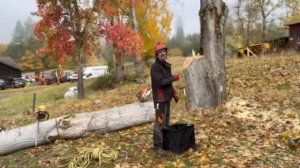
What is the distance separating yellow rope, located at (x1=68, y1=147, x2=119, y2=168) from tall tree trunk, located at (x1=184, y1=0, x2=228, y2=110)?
12.8 ft

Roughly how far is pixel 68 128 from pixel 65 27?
10.8 metres

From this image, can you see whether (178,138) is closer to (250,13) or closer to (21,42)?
(250,13)

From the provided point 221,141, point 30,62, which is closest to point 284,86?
point 221,141

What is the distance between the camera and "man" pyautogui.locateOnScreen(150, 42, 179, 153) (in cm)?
788

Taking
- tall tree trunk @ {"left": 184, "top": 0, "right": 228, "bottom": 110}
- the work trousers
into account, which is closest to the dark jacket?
the work trousers

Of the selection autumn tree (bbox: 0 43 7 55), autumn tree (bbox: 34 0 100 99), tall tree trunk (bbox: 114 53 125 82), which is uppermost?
autumn tree (bbox: 0 43 7 55)

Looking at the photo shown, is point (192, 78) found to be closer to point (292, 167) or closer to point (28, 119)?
point (292, 167)

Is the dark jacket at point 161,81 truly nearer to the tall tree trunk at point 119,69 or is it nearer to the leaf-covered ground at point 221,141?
the leaf-covered ground at point 221,141

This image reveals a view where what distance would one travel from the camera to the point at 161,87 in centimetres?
802

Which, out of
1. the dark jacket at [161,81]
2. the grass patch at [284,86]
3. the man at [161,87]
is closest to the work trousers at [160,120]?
the man at [161,87]

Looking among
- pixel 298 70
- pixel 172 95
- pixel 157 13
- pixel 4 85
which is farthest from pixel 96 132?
pixel 4 85

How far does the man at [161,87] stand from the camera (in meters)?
7.88

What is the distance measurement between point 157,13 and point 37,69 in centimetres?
5528

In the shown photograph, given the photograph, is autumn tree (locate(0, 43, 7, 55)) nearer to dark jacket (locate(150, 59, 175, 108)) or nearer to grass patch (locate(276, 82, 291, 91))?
grass patch (locate(276, 82, 291, 91))
